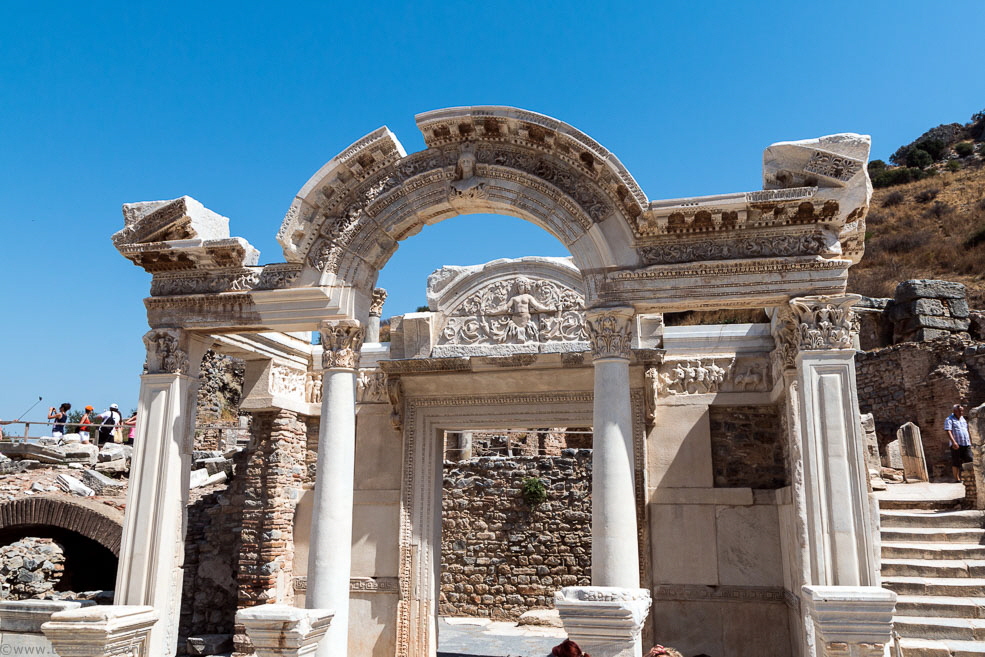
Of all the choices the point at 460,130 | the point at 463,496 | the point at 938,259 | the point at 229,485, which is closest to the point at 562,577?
the point at 463,496

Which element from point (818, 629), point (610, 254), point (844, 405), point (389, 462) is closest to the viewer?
point (818, 629)

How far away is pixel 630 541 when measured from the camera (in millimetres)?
6520

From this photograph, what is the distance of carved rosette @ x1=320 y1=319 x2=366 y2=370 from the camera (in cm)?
754

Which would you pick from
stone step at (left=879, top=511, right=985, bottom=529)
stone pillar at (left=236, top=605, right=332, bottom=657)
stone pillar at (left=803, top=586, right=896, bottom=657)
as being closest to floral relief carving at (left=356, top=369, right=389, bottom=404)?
stone pillar at (left=236, top=605, right=332, bottom=657)

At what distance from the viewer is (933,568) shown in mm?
9219

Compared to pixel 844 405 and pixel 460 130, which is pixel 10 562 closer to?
pixel 460 130

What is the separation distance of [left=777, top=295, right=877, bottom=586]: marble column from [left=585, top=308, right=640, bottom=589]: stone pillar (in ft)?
5.06

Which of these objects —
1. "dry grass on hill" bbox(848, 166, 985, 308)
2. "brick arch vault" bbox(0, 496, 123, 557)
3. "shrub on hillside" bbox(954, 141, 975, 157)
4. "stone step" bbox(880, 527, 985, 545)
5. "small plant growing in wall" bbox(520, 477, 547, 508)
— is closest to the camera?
"stone step" bbox(880, 527, 985, 545)

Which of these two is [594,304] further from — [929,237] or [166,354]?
Answer: [929,237]

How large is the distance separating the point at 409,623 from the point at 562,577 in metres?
5.94

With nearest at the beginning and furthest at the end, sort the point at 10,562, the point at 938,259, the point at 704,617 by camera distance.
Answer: the point at 704,617
the point at 10,562
the point at 938,259

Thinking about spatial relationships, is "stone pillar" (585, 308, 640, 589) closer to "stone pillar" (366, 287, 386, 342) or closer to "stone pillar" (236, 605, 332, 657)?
"stone pillar" (236, 605, 332, 657)

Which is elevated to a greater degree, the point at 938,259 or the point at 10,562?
the point at 938,259

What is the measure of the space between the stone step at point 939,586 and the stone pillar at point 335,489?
6630mm
